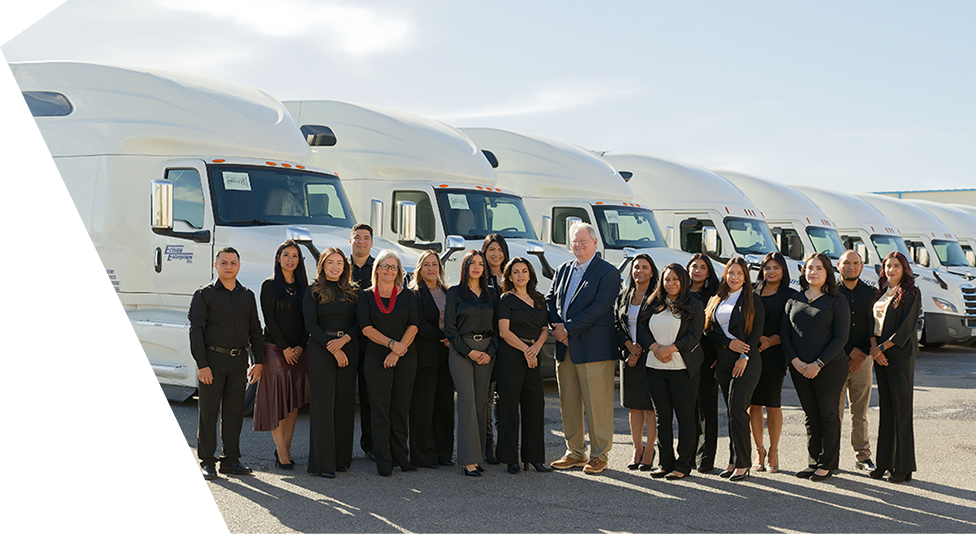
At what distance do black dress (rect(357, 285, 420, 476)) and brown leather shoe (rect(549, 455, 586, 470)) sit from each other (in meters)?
1.18

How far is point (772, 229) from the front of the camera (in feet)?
56.5

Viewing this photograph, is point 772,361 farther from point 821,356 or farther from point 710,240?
point 710,240

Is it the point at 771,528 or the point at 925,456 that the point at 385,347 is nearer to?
the point at 771,528

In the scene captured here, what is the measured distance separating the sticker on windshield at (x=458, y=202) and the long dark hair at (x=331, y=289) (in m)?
4.35

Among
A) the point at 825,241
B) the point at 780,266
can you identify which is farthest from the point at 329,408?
the point at 825,241

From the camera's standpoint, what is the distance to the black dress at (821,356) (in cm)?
645

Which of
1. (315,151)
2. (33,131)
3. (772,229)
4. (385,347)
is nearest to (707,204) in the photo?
(772,229)

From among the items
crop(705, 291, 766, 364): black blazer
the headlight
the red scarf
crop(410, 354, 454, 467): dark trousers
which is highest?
the red scarf

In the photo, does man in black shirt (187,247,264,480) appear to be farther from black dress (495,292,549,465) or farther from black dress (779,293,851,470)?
black dress (779,293,851,470)

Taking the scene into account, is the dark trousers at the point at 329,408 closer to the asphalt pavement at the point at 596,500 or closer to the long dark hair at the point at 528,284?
the asphalt pavement at the point at 596,500

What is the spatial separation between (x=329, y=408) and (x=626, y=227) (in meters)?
7.49

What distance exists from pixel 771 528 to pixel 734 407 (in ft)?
4.85

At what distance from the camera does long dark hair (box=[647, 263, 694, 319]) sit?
21.6 ft

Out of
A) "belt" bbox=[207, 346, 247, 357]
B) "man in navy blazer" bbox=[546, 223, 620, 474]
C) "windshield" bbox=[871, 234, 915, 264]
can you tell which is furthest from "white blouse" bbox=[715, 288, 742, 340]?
"windshield" bbox=[871, 234, 915, 264]
